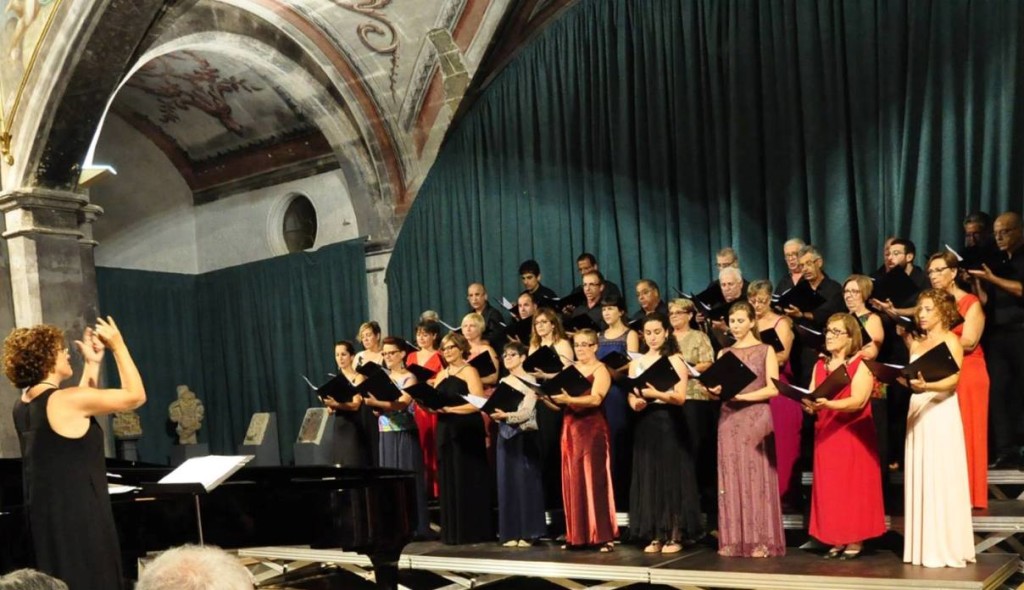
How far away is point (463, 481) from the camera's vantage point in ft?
24.0

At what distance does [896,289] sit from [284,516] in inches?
149

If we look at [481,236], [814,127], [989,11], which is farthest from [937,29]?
[481,236]

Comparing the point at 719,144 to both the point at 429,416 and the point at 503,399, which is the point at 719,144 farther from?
the point at 503,399

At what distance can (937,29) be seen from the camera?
27.0 feet

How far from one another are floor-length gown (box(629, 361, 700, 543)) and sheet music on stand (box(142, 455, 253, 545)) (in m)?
2.76

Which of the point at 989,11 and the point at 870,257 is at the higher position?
the point at 989,11

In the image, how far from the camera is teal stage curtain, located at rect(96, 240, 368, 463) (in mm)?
13398

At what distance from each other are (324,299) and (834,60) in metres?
6.84

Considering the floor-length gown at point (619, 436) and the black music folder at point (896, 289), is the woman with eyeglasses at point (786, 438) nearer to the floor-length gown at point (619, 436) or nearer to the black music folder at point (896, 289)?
the black music folder at point (896, 289)

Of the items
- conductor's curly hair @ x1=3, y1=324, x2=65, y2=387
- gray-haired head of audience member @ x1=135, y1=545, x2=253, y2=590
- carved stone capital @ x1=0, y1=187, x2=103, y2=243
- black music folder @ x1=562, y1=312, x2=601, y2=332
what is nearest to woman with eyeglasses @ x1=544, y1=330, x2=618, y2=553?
black music folder @ x1=562, y1=312, x2=601, y2=332

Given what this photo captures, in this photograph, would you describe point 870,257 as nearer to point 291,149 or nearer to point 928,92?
point 928,92

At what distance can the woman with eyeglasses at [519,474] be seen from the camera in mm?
7078

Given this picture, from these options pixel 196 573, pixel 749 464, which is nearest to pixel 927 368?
pixel 749 464

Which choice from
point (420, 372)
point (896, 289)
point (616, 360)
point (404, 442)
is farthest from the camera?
point (404, 442)
